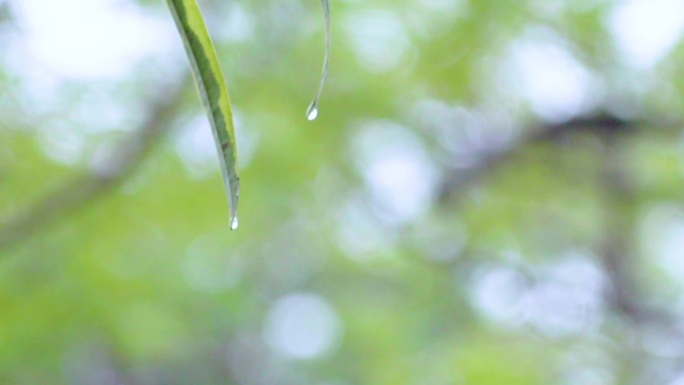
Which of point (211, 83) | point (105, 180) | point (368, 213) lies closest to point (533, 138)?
point (368, 213)

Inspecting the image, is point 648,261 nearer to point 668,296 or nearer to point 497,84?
point 668,296

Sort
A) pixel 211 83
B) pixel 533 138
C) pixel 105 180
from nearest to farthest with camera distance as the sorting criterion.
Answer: pixel 211 83 < pixel 105 180 < pixel 533 138

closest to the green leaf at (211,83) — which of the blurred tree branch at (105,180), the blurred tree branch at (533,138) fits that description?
the blurred tree branch at (105,180)

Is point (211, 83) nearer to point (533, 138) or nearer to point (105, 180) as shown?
point (105, 180)

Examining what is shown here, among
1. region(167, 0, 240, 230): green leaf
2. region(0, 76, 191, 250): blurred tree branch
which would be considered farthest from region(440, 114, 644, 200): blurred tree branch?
region(167, 0, 240, 230): green leaf

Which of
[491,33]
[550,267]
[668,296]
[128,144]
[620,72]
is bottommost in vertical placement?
[668,296]

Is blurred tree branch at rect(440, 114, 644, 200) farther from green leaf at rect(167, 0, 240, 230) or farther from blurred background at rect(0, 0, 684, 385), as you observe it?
green leaf at rect(167, 0, 240, 230)

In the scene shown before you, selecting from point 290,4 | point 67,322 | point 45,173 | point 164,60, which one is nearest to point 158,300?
point 67,322
